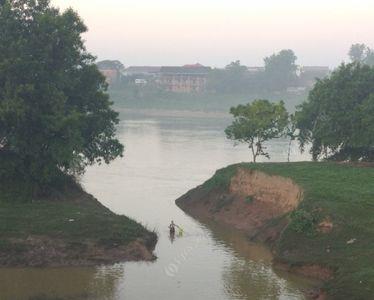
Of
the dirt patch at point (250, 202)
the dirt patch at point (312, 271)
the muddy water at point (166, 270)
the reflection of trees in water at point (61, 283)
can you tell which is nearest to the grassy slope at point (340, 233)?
the dirt patch at point (312, 271)

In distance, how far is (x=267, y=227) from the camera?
145ft

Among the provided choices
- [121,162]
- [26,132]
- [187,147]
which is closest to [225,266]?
[26,132]

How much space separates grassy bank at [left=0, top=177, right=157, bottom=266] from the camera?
121ft

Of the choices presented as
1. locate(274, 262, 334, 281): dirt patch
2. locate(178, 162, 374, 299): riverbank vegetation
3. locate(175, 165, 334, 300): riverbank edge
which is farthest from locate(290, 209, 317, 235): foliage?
locate(274, 262, 334, 281): dirt patch

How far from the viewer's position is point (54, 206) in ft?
144

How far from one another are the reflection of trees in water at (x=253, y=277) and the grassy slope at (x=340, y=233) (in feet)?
5.44

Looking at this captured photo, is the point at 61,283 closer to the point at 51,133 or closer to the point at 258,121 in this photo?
the point at 51,133

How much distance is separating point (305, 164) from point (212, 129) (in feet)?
285

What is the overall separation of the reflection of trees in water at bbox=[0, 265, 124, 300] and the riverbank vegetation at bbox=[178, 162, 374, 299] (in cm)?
1123

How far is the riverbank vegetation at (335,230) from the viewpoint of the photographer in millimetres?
32031

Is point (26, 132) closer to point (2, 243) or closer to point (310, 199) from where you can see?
point (2, 243)

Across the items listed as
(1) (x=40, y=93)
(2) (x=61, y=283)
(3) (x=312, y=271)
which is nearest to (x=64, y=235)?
(2) (x=61, y=283)

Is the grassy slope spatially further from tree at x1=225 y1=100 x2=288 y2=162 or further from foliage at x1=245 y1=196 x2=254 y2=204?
tree at x1=225 y1=100 x2=288 y2=162

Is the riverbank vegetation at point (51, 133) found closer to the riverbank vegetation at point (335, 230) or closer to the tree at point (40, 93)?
the tree at point (40, 93)
